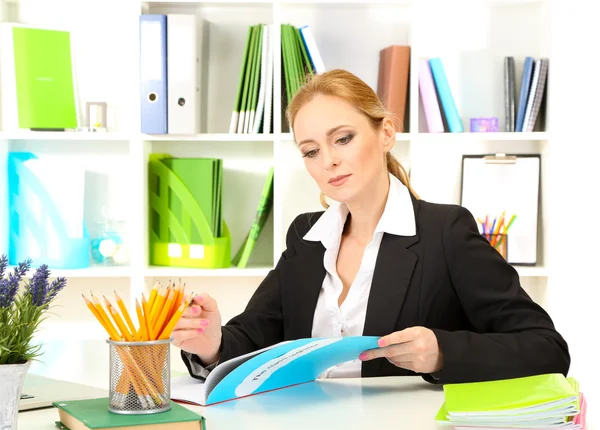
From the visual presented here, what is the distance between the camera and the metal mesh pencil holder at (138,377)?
1084mm

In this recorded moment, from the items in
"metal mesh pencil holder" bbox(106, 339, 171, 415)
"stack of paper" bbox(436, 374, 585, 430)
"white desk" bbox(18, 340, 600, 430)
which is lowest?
"white desk" bbox(18, 340, 600, 430)

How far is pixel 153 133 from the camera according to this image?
2.96 metres

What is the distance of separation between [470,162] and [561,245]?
472 mm

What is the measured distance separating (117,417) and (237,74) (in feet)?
7.53

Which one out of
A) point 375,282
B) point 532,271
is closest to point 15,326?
point 375,282

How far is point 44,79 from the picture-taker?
308 centimetres

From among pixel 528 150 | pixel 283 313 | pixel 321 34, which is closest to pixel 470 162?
pixel 528 150

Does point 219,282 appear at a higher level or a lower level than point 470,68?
lower

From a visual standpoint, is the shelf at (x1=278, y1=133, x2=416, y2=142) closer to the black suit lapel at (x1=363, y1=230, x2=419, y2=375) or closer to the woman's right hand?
the black suit lapel at (x1=363, y1=230, x2=419, y2=375)

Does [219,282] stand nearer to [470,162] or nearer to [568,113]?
[470,162]

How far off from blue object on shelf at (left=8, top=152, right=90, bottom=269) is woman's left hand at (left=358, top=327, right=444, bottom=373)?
1951 millimetres

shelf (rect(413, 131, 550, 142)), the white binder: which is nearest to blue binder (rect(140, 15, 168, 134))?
the white binder

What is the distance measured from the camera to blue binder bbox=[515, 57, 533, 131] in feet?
9.99

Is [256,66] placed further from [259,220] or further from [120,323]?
[120,323]
